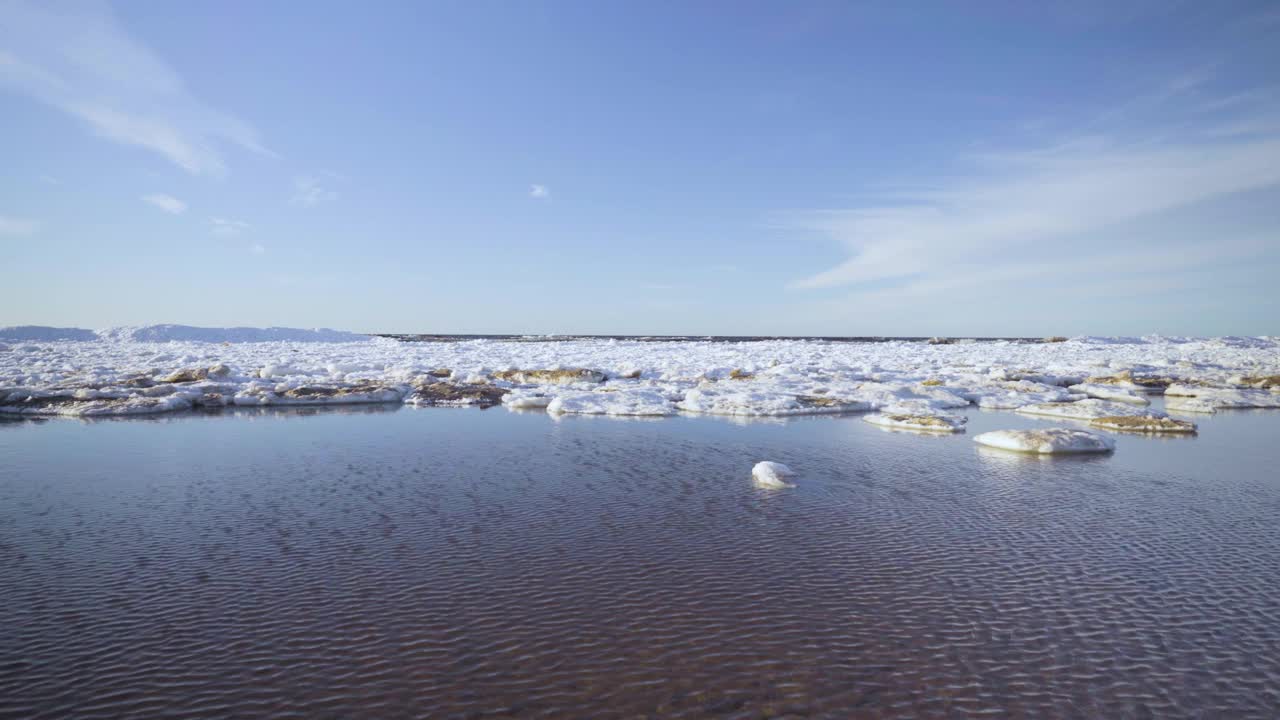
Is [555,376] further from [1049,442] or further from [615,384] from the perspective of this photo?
[1049,442]

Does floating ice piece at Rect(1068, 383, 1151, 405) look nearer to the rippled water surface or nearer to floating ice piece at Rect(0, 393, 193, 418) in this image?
the rippled water surface

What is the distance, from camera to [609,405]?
27031mm

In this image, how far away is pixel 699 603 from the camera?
8492 mm

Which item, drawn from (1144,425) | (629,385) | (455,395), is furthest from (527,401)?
(1144,425)

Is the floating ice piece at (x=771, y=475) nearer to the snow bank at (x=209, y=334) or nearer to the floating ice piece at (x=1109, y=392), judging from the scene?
the floating ice piece at (x=1109, y=392)

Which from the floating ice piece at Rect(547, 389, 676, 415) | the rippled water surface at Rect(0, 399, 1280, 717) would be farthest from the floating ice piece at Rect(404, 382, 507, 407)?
the rippled water surface at Rect(0, 399, 1280, 717)

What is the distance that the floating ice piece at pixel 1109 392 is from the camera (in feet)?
109

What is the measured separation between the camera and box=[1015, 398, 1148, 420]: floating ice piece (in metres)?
25.7

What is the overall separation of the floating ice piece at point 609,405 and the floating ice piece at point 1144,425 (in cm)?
1702

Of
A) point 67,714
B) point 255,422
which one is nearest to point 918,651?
point 67,714

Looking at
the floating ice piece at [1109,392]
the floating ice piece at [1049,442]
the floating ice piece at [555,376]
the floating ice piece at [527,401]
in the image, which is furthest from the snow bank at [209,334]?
the floating ice piece at [1049,442]

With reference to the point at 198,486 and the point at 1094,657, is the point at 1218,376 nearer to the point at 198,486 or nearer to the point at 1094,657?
the point at 1094,657

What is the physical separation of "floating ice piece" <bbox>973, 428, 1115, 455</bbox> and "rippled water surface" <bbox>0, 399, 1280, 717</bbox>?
1.79 meters

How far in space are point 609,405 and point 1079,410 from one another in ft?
66.7
